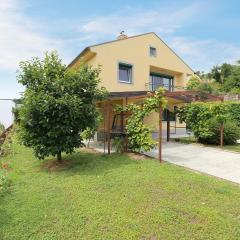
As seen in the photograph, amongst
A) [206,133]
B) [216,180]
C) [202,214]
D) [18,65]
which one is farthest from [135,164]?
[206,133]

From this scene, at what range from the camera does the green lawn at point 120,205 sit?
14.6 feet

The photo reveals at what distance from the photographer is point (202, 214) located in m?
4.95

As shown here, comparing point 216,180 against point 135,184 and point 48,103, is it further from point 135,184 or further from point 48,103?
point 48,103

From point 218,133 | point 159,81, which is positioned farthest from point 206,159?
point 159,81

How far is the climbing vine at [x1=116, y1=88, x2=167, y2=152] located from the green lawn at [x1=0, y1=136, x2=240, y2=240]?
1700mm

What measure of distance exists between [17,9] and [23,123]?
4.50 m

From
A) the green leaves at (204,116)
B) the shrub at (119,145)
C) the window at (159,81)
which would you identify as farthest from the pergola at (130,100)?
the window at (159,81)

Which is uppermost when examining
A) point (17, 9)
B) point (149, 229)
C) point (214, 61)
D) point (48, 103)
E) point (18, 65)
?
point (214, 61)

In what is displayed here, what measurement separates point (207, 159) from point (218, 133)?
3949 millimetres

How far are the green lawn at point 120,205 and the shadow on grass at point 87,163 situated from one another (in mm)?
96

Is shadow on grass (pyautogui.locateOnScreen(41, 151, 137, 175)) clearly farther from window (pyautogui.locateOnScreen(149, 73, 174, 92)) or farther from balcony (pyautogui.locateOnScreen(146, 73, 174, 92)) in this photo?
window (pyautogui.locateOnScreen(149, 73, 174, 92))

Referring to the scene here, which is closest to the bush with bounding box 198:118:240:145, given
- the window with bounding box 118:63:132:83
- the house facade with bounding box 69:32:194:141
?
the house facade with bounding box 69:32:194:141

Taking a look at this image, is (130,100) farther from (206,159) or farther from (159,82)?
(159,82)

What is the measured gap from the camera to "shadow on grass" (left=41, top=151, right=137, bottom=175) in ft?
27.4
